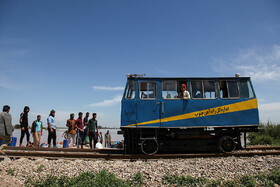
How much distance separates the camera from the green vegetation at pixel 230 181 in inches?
174

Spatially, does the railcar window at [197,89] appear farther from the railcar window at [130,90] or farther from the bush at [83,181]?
the bush at [83,181]

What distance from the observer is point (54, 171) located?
5.59m

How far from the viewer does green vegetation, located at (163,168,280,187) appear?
14.5 feet

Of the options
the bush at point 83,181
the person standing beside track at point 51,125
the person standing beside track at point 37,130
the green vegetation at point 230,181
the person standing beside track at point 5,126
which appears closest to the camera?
the green vegetation at point 230,181

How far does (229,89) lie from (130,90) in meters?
4.23

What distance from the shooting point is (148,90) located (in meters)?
7.93

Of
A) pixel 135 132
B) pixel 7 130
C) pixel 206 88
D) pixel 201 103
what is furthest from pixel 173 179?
pixel 7 130

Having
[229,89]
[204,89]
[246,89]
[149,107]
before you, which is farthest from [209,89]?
[149,107]

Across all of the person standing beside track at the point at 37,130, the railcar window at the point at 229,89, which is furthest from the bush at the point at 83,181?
the person standing beside track at the point at 37,130

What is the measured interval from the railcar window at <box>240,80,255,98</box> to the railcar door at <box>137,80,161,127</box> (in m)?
3.62

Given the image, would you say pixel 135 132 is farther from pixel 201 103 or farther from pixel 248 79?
pixel 248 79

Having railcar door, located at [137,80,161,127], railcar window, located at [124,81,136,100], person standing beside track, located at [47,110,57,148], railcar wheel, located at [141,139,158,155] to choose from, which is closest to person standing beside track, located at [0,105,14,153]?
person standing beside track, located at [47,110,57,148]

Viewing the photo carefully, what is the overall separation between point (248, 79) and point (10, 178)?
9268 mm

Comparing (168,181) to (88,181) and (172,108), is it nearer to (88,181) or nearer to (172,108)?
(88,181)
